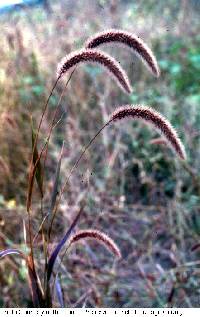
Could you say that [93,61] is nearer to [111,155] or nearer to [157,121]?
[157,121]

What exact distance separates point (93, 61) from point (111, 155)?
6.01 ft

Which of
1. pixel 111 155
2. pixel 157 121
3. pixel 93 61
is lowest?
pixel 157 121

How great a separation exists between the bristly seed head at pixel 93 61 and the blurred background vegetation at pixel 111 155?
26.4 inches

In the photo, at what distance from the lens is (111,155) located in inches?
114

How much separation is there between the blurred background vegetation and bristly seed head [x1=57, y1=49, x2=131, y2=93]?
0.67m

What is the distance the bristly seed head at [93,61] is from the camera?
105cm

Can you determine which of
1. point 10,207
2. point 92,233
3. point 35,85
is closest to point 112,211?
point 10,207

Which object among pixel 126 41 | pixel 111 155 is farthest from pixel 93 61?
pixel 111 155

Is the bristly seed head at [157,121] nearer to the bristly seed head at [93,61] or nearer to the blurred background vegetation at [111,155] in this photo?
the bristly seed head at [93,61]

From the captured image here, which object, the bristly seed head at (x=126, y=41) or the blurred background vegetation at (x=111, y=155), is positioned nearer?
the bristly seed head at (x=126, y=41)

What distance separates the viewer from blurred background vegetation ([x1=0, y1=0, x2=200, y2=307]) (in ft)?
6.52

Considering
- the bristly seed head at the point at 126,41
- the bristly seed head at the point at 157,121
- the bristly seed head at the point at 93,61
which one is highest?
the bristly seed head at the point at 126,41

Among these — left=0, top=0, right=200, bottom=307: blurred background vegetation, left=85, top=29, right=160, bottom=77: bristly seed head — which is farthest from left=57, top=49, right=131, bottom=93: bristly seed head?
left=0, top=0, right=200, bottom=307: blurred background vegetation

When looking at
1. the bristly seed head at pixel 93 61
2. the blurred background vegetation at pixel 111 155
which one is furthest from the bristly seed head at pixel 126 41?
the blurred background vegetation at pixel 111 155
